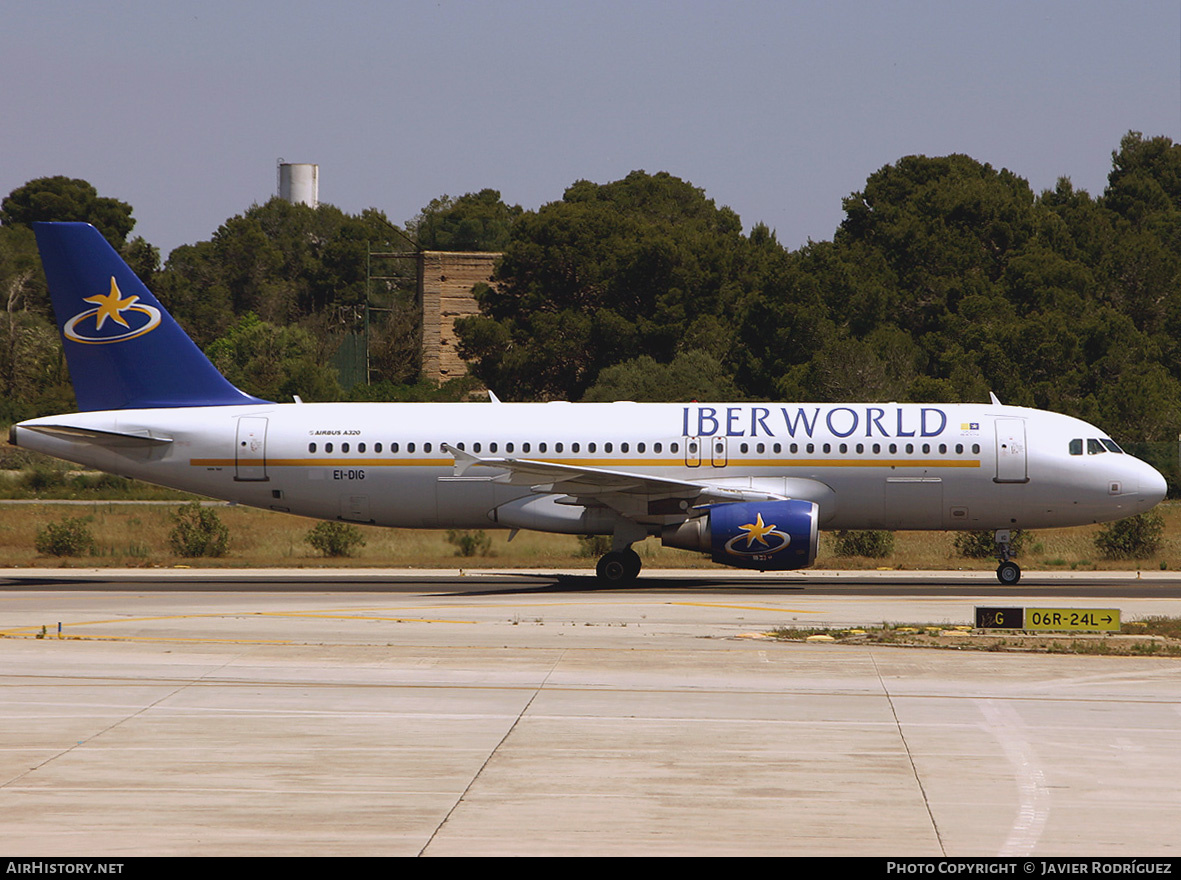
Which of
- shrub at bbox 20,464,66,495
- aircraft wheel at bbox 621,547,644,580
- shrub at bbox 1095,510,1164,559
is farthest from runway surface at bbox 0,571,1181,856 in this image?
shrub at bbox 20,464,66,495

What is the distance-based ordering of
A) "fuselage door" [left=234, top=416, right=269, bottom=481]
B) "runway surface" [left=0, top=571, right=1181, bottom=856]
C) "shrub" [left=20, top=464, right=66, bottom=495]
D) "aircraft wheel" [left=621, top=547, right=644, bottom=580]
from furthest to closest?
"shrub" [left=20, top=464, right=66, bottom=495], "fuselage door" [left=234, top=416, right=269, bottom=481], "aircraft wheel" [left=621, top=547, right=644, bottom=580], "runway surface" [left=0, top=571, right=1181, bottom=856]

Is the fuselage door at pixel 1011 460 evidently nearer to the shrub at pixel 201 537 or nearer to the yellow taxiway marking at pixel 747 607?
the yellow taxiway marking at pixel 747 607

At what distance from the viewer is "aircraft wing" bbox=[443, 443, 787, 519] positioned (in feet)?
89.6

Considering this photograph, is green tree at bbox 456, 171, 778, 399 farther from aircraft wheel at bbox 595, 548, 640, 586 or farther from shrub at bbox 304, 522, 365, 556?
aircraft wheel at bbox 595, 548, 640, 586

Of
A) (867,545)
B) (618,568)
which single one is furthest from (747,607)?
(867,545)

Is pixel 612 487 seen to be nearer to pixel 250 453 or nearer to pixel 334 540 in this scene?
pixel 250 453

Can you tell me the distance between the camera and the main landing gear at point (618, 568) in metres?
29.0

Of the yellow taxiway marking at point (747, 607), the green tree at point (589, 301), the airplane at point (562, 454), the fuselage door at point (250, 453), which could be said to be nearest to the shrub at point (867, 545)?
the airplane at point (562, 454)

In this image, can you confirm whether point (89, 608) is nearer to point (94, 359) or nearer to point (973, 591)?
point (94, 359)

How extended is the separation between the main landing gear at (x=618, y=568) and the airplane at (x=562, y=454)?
51 millimetres

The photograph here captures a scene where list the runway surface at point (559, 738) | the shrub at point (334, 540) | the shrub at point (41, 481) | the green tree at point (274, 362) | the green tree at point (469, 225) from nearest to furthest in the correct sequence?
1. the runway surface at point (559, 738)
2. the shrub at point (334, 540)
3. the shrub at point (41, 481)
4. the green tree at point (274, 362)
5. the green tree at point (469, 225)

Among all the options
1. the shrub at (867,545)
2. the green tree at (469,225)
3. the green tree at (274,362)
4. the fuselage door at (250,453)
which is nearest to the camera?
the fuselage door at (250,453)

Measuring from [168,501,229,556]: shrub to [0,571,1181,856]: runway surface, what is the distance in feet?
42.5
